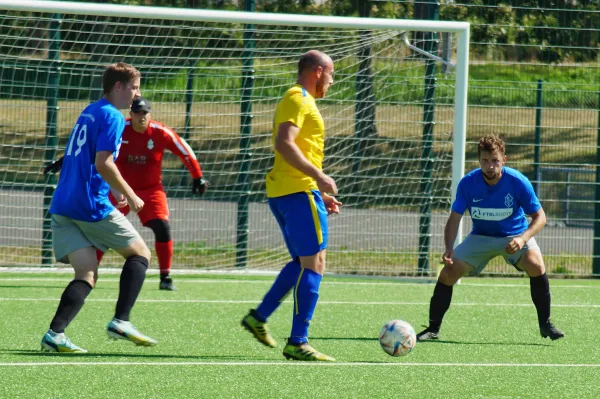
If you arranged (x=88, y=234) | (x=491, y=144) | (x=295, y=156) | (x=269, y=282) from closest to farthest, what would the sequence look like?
(x=295, y=156), (x=88, y=234), (x=491, y=144), (x=269, y=282)

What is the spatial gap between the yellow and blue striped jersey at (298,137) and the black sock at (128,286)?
958mm

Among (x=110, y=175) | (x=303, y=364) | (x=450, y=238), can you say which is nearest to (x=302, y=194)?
(x=303, y=364)

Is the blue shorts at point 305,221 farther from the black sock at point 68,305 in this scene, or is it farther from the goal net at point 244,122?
the goal net at point 244,122

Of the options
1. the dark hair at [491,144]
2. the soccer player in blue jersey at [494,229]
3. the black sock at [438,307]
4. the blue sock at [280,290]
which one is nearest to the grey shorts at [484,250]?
the soccer player in blue jersey at [494,229]

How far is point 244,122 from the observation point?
37.7 feet

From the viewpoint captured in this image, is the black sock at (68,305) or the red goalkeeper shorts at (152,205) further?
the red goalkeeper shorts at (152,205)

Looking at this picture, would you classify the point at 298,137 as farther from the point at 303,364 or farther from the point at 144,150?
the point at 144,150

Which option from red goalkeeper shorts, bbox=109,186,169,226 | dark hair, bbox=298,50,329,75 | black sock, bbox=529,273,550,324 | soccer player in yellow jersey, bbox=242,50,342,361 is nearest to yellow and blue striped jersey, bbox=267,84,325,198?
soccer player in yellow jersey, bbox=242,50,342,361

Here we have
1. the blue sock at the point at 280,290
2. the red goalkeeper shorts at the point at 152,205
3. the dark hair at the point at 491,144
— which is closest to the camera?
the blue sock at the point at 280,290

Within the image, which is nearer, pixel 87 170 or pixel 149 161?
pixel 87 170

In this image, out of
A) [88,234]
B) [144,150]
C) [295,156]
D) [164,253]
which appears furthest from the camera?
[164,253]

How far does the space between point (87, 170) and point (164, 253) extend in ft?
11.8

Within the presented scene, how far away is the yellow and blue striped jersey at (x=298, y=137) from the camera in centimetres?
601

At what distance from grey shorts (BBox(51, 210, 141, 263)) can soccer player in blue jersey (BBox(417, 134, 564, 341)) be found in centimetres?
227
